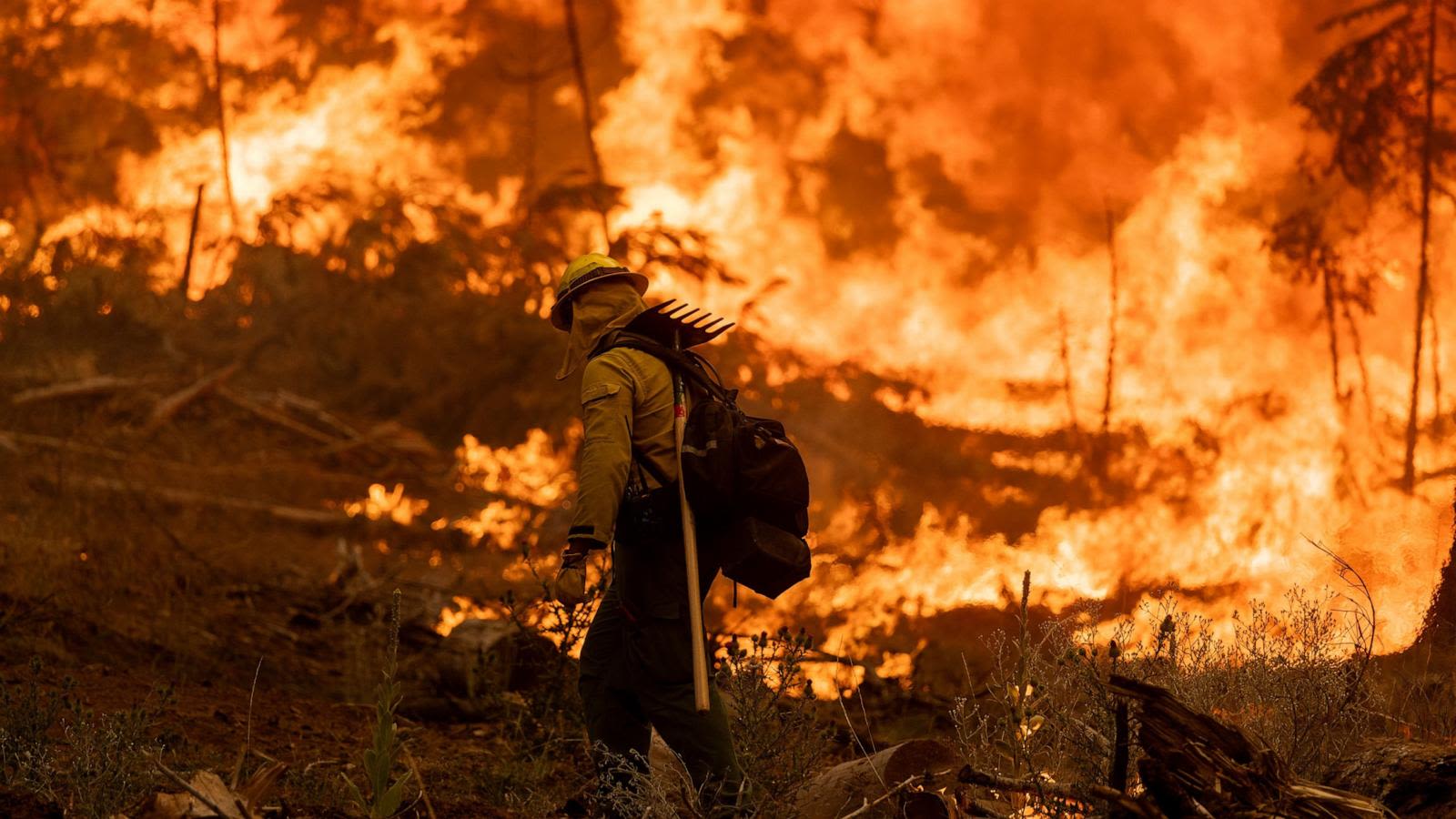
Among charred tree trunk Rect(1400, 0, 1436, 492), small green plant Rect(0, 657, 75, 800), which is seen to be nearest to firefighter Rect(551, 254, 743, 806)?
small green plant Rect(0, 657, 75, 800)

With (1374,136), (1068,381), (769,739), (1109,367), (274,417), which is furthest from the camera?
(274,417)

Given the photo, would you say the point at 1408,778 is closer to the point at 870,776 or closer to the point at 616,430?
the point at 870,776

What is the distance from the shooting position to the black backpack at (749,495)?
4.03 metres

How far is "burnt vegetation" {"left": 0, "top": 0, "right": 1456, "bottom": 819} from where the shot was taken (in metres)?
4.15

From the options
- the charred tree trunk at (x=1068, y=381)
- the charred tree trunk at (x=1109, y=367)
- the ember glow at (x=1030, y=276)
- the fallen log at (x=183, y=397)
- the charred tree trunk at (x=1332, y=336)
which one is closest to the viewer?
the ember glow at (x=1030, y=276)

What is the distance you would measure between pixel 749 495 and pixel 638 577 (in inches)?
17.8

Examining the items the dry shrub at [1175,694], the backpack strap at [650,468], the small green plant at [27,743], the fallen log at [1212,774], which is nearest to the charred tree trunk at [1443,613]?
the dry shrub at [1175,694]

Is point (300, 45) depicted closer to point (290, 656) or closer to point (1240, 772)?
point (290, 656)

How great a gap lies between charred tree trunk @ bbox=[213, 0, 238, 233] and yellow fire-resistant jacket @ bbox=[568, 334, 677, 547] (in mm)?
14649

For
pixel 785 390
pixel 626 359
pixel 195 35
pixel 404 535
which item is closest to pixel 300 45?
pixel 195 35

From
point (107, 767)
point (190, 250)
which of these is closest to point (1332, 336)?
point (107, 767)

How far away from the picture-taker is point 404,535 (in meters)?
11.4

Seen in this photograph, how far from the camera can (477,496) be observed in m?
12.2

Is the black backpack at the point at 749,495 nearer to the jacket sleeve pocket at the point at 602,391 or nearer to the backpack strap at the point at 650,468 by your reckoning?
the backpack strap at the point at 650,468
